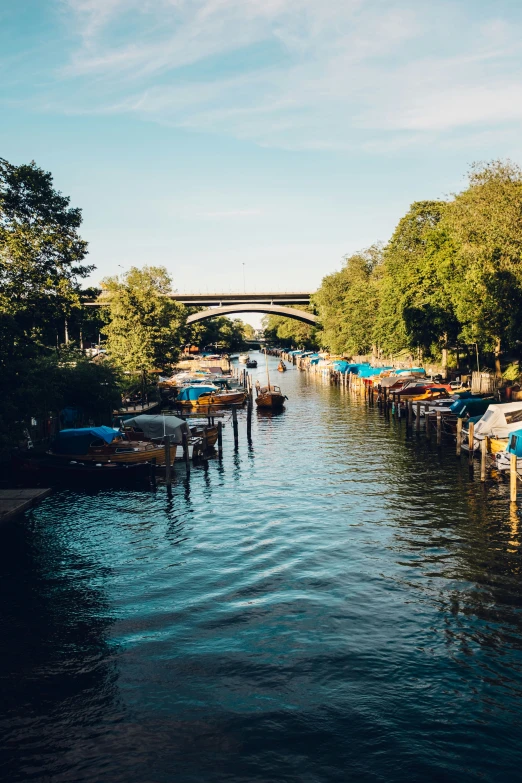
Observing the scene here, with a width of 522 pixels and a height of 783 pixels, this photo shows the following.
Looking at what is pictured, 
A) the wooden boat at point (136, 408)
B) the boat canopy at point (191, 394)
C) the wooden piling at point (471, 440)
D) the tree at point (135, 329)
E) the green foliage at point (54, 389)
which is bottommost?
the wooden piling at point (471, 440)

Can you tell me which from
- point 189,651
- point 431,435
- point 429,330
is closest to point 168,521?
point 189,651

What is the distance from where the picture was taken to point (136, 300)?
73.9 metres

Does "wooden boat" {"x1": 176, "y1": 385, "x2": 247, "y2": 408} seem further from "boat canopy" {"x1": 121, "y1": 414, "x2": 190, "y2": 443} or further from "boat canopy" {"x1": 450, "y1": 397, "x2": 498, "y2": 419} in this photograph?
"boat canopy" {"x1": 450, "y1": 397, "x2": 498, "y2": 419}

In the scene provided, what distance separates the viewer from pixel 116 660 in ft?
57.1

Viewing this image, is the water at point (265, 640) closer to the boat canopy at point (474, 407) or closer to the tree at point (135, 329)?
the boat canopy at point (474, 407)

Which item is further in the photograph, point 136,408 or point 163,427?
point 136,408

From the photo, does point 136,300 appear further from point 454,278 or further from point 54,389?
point 54,389

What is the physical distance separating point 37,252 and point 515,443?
1122 inches

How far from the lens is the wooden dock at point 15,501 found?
27.1 meters

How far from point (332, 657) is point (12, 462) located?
2546cm

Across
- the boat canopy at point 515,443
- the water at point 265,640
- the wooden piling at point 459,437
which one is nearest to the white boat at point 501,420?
the wooden piling at point 459,437

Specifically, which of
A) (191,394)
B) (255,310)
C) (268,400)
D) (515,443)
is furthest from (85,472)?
(255,310)

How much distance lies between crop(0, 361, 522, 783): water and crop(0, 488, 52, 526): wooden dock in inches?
54.8

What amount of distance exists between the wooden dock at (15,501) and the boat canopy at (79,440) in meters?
7.82
